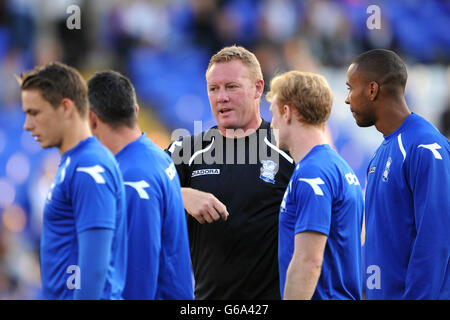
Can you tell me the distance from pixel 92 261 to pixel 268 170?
5.95 ft

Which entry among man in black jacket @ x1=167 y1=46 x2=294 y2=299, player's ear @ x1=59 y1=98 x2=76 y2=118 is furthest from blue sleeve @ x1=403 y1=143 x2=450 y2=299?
player's ear @ x1=59 y1=98 x2=76 y2=118

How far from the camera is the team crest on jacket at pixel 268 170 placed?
4.64m

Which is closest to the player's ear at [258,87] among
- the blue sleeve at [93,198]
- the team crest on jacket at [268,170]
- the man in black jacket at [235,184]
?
the man in black jacket at [235,184]

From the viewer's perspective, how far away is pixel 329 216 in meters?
3.59

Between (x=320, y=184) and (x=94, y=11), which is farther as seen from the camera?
(x=94, y=11)

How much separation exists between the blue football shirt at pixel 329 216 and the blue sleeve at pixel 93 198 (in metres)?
0.95

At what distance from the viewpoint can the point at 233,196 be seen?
4.61 meters

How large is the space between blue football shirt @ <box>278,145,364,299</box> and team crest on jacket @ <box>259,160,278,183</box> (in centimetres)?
86

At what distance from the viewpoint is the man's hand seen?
159 inches

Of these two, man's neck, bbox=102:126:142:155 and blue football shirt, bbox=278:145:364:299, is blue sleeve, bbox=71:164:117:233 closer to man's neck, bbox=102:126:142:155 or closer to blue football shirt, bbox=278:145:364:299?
man's neck, bbox=102:126:142:155

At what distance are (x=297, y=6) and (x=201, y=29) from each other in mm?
1679

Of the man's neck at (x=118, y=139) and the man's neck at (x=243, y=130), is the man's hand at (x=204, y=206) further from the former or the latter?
the man's neck at (x=243, y=130)
